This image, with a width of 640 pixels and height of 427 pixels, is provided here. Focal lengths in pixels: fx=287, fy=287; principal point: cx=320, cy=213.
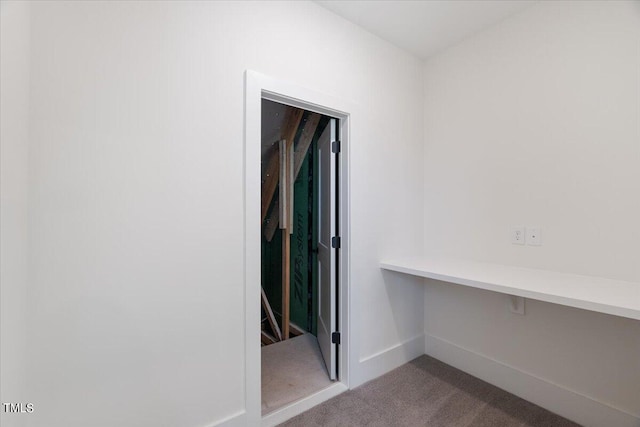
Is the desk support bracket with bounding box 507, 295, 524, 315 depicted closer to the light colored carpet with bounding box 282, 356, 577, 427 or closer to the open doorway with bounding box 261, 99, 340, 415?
the light colored carpet with bounding box 282, 356, 577, 427

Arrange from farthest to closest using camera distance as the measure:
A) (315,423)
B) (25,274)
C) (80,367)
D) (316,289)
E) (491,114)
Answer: (316,289), (491,114), (315,423), (80,367), (25,274)

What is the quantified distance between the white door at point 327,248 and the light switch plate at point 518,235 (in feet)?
4.09

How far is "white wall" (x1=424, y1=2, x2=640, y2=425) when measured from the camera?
1.60m

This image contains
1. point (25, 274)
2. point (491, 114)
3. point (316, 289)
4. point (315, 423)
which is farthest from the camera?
point (316, 289)

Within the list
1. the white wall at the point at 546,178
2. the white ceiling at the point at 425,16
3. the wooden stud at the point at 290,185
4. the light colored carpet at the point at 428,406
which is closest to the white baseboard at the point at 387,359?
the light colored carpet at the point at 428,406

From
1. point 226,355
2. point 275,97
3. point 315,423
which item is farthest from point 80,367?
point 275,97

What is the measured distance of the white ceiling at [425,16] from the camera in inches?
74.9

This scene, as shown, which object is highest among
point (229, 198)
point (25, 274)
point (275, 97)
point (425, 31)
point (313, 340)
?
point (425, 31)

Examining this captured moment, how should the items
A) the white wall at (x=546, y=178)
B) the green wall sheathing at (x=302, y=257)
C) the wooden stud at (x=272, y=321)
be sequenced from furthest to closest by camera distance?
1. the wooden stud at (x=272, y=321)
2. the green wall sheathing at (x=302, y=257)
3. the white wall at (x=546, y=178)

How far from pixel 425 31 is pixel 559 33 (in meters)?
0.85

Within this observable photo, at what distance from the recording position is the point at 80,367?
116 cm

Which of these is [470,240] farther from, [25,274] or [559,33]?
[25,274]

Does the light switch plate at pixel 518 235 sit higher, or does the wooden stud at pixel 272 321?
the light switch plate at pixel 518 235

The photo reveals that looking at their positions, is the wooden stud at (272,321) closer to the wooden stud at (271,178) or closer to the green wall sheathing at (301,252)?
the green wall sheathing at (301,252)
